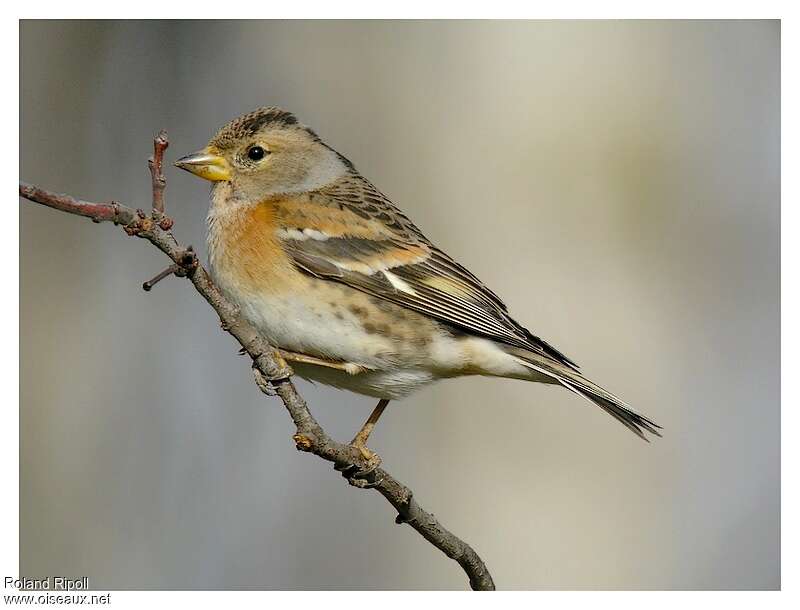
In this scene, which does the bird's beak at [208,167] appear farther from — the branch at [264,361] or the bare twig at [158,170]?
the bare twig at [158,170]

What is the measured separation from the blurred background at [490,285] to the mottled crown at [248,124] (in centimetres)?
192

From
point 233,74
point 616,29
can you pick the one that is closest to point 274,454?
point 233,74

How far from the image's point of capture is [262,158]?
5070mm

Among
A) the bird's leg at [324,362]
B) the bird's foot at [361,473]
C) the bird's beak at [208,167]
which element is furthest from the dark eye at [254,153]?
the bird's foot at [361,473]

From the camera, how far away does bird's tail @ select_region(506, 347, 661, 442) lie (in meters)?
4.55

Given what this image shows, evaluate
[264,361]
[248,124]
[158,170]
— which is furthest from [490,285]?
[158,170]

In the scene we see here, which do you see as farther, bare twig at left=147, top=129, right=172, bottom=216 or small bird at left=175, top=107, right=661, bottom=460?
small bird at left=175, top=107, right=661, bottom=460

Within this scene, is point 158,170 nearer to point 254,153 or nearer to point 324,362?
point 324,362

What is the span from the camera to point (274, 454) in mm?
7559

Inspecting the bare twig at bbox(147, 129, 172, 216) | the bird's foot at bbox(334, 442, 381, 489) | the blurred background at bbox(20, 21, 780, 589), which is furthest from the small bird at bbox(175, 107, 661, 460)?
the blurred background at bbox(20, 21, 780, 589)

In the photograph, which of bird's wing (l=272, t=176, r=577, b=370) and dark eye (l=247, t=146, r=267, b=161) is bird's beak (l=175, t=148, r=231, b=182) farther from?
bird's wing (l=272, t=176, r=577, b=370)

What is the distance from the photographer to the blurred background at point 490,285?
6777 millimetres

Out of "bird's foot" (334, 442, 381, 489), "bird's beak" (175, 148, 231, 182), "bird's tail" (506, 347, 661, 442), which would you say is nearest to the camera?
"bird's foot" (334, 442, 381, 489)
